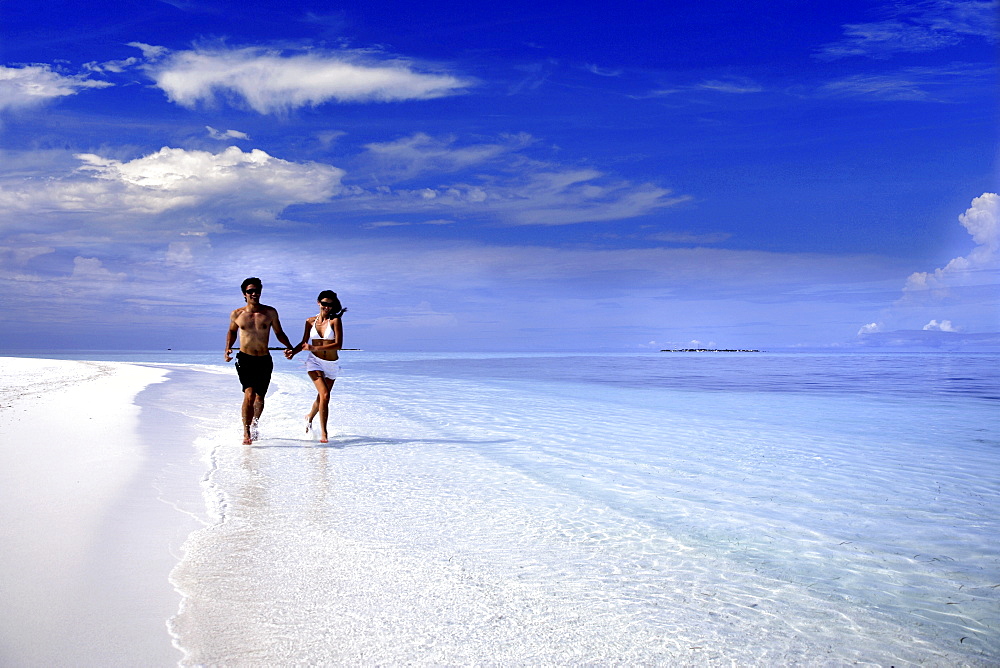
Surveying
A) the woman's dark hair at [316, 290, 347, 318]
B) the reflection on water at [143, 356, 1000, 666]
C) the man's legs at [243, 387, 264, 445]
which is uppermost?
the woman's dark hair at [316, 290, 347, 318]

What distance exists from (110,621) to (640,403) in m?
15.2

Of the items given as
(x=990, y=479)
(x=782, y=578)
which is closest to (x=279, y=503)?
(x=782, y=578)

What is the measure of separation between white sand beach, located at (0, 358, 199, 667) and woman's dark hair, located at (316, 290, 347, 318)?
116 inches

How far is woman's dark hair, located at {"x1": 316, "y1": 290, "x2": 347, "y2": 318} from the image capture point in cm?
944

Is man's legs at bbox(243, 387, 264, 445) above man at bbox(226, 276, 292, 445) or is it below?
below

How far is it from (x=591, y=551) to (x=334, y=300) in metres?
5.87

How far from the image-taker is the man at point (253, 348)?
9516mm

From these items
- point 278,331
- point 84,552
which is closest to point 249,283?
point 278,331

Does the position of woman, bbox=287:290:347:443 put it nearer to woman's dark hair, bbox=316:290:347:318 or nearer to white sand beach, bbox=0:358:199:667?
woman's dark hair, bbox=316:290:347:318

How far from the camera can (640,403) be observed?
691 inches

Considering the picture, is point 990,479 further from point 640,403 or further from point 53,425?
point 53,425

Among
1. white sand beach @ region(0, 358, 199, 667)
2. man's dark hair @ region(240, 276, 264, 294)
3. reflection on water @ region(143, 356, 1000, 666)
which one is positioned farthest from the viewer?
man's dark hair @ region(240, 276, 264, 294)

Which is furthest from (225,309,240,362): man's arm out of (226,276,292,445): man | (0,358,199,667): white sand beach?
(0,358,199,667): white sand beach

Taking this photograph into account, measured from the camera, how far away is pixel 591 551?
16.1 feet
